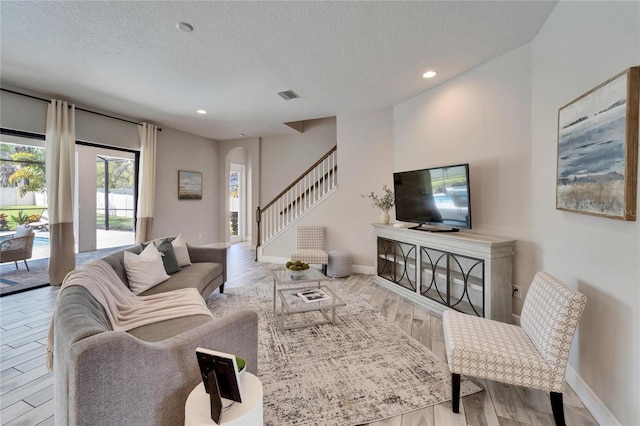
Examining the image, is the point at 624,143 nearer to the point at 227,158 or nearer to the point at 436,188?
the point at 436,188

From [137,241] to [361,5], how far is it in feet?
17.8

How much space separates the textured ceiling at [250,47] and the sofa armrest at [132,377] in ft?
7.87

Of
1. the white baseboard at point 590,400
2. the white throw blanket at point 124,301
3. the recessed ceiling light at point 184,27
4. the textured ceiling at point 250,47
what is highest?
the textured ceiling at point 250,47

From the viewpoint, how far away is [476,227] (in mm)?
3297

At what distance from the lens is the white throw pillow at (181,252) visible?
3.49 metres

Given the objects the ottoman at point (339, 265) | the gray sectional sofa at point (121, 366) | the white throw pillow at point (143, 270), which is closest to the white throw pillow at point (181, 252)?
the white throw pillow at point (143, 270)

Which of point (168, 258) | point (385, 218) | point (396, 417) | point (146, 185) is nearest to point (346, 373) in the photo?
point (396, 417)

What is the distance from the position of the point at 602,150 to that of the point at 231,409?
7.91ft

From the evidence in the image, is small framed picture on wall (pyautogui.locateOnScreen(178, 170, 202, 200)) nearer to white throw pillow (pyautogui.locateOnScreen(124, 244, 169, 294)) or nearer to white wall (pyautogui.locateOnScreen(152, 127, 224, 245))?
white wall (pyautogui.locateOnScreen(152, 127, 224, 245))

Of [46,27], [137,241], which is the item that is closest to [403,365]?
[46,27]

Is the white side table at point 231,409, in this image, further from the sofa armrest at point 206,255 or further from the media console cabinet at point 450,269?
the sofa armrest at point 206,255

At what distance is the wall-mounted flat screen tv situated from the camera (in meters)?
3.11

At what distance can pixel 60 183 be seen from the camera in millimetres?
4168

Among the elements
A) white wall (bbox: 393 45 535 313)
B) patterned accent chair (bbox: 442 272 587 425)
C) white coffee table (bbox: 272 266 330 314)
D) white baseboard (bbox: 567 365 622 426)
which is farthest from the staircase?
white baseboard (bbox: 567 365 622 426)
